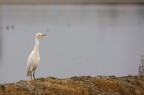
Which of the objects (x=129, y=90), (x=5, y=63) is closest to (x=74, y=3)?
(x=5, y=63)

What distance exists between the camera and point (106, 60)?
27.7 m

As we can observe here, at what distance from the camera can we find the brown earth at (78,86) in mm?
11711

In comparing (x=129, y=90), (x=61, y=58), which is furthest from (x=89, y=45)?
(x=129, y=90)

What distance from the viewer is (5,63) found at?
27297mm

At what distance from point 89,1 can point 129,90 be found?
125 metres

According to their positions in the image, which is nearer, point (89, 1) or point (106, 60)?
point (106, 60)

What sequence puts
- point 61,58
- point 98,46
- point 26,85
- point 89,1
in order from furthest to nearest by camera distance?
point 89,1, point 98,46, point 61,58, point 26,85

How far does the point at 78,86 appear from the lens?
1233 centimetres

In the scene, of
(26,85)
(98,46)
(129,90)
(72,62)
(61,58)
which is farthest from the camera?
(98,46)

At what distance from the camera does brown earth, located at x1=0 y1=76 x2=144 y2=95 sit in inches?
461

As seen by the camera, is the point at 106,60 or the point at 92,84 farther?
the point at 106,60

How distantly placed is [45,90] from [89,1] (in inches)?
4962

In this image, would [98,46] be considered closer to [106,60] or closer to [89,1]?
[106,60]

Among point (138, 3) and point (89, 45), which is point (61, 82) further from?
point (138, 3)
